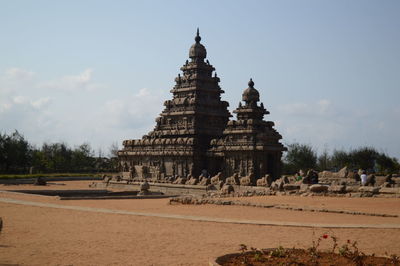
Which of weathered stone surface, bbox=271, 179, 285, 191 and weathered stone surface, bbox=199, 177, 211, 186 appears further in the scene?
weathered stone surface, bbox=199, 177, 211, 186

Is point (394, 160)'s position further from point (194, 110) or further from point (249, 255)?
point (249, 255)

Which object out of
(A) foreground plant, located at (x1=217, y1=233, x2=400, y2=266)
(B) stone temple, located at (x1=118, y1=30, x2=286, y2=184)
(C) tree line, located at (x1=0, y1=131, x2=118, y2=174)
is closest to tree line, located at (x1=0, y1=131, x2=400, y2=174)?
(C) tree line, located at (x1=0, y1=131, x2=118, y2=174)

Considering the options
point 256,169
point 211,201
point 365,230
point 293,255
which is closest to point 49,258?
point 293,255

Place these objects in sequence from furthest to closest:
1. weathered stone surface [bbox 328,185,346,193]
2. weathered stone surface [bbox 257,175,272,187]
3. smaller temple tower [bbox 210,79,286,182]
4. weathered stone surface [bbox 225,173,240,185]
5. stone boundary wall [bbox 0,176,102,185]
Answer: stone boundary wall [bbox 0,176,102,185], smaller temple tower [bbox 210,79,286,182], weathered stone surface [bbox 225,173,240,185], weathered stone surface [bbox 257,175,272,187], weathered stone surface [bbox 328,185,346,193]

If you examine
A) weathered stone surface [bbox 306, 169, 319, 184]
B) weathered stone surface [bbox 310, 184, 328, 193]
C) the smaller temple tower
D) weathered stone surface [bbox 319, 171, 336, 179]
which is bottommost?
weathered stone surface [bbox 310, 184, 328, 193]

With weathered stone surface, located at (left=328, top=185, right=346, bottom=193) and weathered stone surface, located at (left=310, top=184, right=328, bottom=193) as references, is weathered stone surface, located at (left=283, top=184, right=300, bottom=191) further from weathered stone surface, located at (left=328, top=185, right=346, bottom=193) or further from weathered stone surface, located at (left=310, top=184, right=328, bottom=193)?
weathered stone surface, located at (left=328, top=185, right=346, bottom=193)

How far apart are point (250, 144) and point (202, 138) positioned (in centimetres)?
920

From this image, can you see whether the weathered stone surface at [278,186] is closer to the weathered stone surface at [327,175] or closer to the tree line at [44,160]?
the weathered stone surface at [327,175]

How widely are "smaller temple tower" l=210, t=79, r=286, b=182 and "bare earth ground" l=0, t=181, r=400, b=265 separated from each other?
21566 millimetres

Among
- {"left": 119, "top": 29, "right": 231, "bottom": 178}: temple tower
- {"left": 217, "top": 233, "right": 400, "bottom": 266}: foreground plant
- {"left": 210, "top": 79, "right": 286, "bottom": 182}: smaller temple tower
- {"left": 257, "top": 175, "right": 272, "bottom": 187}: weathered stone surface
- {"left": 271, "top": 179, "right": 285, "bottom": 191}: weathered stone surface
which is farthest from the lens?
{"left": 119, "top": 29, "right": 231, "bottom": 178}: temple tower

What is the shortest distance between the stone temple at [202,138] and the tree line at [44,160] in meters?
18.9

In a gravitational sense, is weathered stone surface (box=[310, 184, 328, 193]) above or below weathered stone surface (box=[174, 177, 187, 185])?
below

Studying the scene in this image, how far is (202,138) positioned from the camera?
5538 cm

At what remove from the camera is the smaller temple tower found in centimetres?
4703
